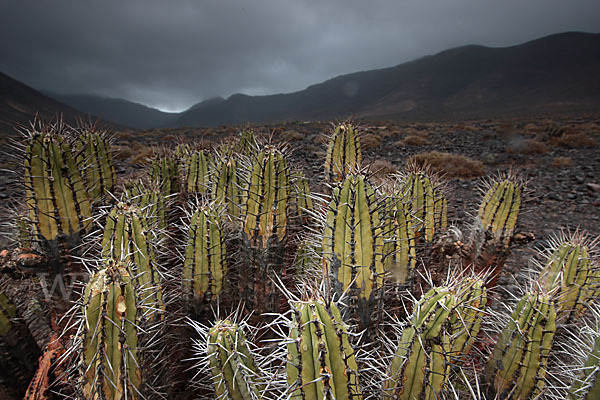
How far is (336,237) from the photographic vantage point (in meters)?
1.94

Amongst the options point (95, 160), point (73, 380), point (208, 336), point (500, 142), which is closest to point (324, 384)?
point (208, 336)

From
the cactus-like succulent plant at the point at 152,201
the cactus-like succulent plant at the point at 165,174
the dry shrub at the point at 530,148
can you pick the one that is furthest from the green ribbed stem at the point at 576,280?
the dry shrub at the point at 530,148

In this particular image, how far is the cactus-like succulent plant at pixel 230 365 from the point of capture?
65.1 inches

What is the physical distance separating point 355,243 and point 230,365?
3.35 ft

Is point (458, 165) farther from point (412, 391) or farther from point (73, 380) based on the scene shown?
→ point (73, 380)

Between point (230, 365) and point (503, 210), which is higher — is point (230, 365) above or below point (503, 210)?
below

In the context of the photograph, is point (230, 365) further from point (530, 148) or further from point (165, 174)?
point (530, 148)

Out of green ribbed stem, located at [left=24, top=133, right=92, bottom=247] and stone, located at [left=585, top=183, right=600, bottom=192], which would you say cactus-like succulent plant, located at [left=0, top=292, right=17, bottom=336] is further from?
stone, located at [left=585, top=183, right=600, bottom=192]

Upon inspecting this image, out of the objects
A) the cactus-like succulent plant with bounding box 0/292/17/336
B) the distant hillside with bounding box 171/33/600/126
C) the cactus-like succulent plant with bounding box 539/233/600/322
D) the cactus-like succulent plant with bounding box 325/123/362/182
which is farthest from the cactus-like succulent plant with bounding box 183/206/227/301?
the distant hillside with bounding box 171/33/600/126

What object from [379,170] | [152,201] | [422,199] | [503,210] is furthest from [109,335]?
[503,210]

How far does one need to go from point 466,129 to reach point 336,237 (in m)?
26.9

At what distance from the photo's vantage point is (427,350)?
4.89ft

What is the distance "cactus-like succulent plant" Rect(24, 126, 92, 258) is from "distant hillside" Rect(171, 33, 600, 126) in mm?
67325

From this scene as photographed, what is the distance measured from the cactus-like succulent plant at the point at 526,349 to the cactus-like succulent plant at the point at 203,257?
2.15m
